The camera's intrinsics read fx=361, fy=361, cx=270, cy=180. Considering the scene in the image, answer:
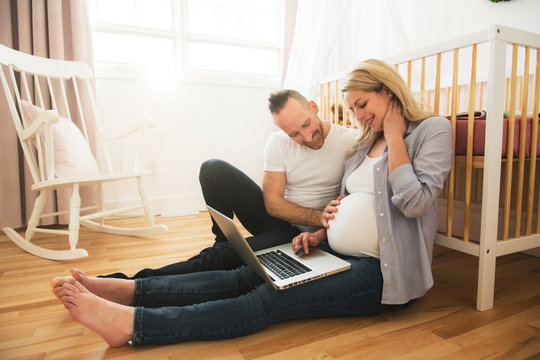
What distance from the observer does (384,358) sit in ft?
2.61

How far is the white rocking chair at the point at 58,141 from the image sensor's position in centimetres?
154

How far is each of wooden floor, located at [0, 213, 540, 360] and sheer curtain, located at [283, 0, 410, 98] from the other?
1.40 metres

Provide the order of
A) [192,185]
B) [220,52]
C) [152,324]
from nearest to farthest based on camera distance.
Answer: [152,324]
[192,185]
[220,52]

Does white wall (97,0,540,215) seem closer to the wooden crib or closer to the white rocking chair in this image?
the white rocking chair

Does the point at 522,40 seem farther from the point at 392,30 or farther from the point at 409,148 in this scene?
the point at 392,30

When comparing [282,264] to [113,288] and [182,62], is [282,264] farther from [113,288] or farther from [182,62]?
[182,62]

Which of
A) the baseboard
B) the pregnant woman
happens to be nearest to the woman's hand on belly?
the pregnant woman

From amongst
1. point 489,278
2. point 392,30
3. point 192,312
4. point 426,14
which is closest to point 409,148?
point 489,278

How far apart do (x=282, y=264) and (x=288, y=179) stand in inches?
13.5

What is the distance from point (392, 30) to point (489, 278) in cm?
159

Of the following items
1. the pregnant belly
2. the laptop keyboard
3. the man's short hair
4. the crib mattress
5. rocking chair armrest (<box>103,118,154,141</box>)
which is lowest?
the laptop keyboard

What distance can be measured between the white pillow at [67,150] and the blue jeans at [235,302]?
3.66ft

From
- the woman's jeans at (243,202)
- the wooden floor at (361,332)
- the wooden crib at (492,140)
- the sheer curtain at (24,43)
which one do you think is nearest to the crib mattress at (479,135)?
the wooden crib at (492,140)

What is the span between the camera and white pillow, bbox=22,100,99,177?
175 centimetres
